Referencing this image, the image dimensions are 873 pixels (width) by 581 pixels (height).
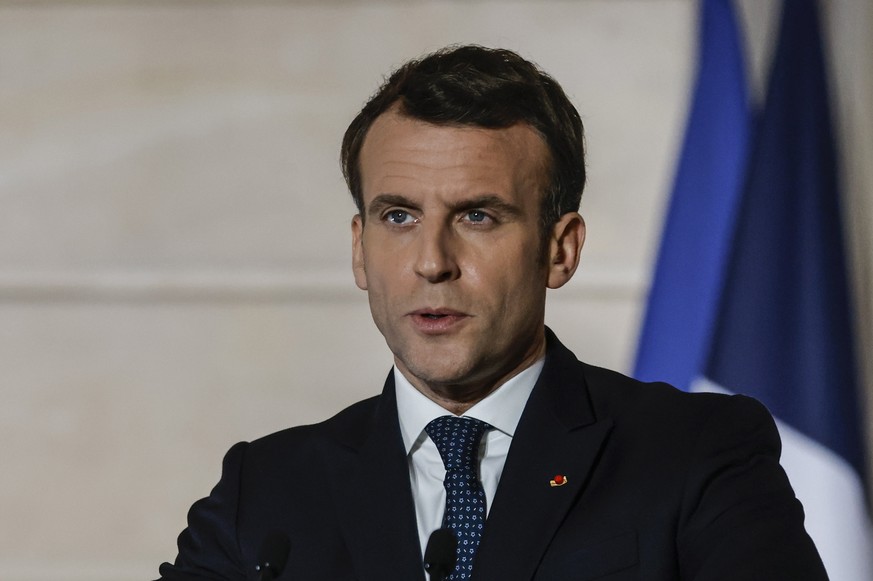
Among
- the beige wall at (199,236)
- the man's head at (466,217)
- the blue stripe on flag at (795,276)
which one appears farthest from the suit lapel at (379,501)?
the beige wall at (199,236)

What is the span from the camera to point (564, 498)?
→ 1.98m

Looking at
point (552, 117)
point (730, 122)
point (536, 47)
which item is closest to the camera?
point (552, 117)

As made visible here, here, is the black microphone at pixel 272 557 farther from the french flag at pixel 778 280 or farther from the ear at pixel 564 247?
the french flag at pixel 778 280

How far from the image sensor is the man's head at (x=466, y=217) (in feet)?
6.66

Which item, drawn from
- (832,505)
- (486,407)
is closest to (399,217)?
(486,407)

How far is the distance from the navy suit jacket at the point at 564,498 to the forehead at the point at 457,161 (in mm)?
350

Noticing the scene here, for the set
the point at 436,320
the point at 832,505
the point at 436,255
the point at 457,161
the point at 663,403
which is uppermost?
the point at 457,161

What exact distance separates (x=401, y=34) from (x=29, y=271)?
5.03 feet

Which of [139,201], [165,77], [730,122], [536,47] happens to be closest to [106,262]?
[139,201]

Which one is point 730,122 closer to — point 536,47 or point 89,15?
point 536,47

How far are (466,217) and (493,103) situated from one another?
8.5 inches

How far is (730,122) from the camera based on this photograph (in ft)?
12.6

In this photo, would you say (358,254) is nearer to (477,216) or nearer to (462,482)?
(477,216)

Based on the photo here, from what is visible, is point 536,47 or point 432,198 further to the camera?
point 536,47
